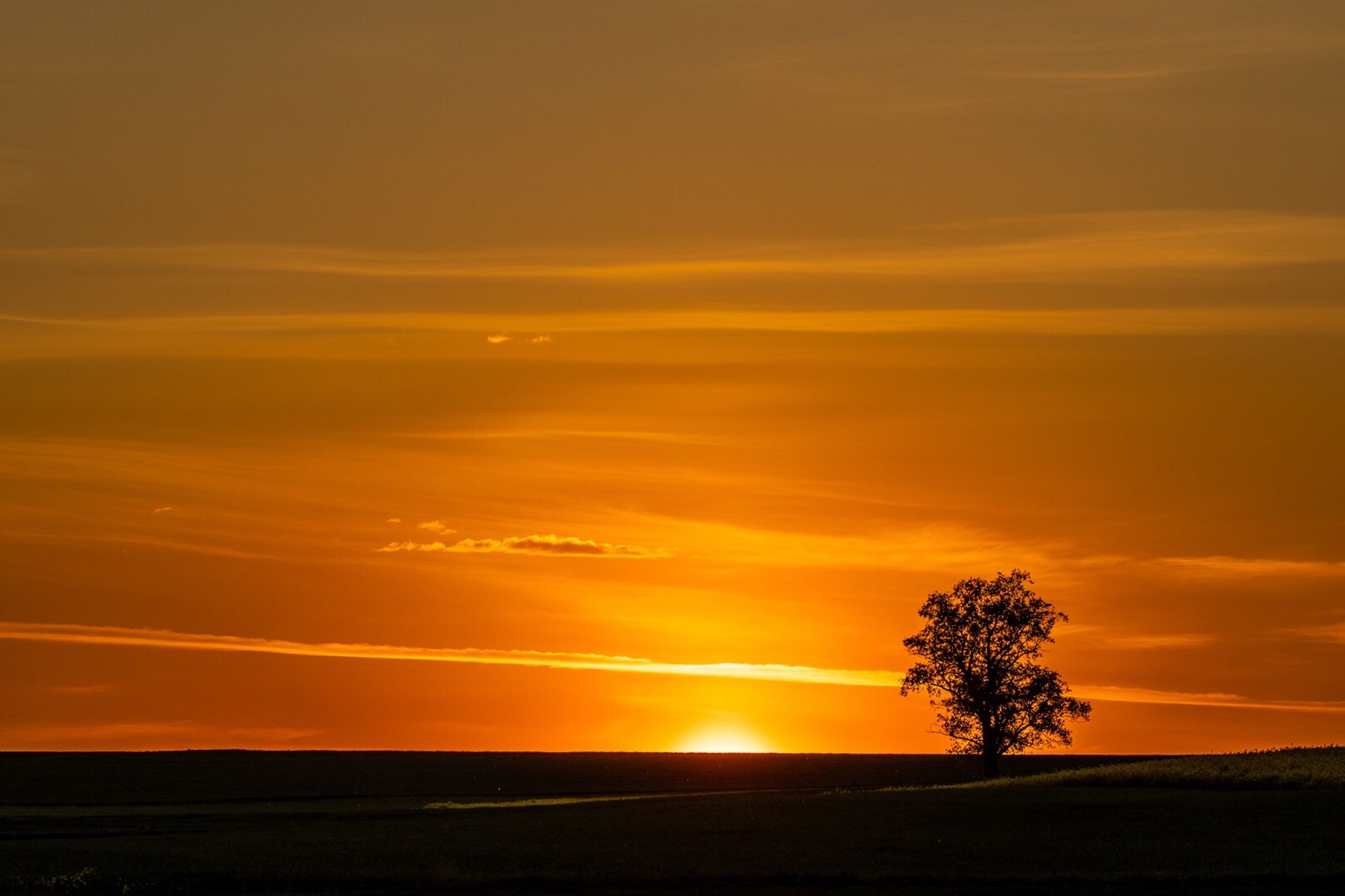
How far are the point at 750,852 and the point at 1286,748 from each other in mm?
41440

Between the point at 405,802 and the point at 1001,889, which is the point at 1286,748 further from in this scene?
the point at 405,802

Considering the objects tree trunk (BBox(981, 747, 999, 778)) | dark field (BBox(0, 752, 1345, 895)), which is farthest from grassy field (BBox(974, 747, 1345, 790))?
tree trunk (BBox(981, 747, 999, 778))

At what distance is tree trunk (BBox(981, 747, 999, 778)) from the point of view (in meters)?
97.2

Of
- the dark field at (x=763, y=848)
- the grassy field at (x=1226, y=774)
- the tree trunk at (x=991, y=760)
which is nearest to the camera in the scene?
the dark field at (x=763, y=848)

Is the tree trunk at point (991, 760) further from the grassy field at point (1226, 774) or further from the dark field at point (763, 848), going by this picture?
the dark field at point (763, 848)

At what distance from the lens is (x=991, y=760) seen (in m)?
97.7

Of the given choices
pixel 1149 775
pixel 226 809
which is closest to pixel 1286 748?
pixel 1149 775

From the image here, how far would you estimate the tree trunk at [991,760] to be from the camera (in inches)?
3826

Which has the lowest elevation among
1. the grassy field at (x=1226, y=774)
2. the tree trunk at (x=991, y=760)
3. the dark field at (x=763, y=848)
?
the dark field at (x=763, y=848)

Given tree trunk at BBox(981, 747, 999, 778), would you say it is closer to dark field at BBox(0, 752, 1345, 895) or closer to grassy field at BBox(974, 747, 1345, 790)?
grassy field at BBox(974, 747, 1345, 790)

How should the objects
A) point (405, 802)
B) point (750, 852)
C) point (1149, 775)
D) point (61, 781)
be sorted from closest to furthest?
point (750, 852), point (1149, 775), point (405, 802), point (61, 781)

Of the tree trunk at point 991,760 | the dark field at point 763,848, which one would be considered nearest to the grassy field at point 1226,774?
the dark field at point 763,848

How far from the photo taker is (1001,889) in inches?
1828

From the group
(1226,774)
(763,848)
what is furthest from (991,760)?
(763,848)
